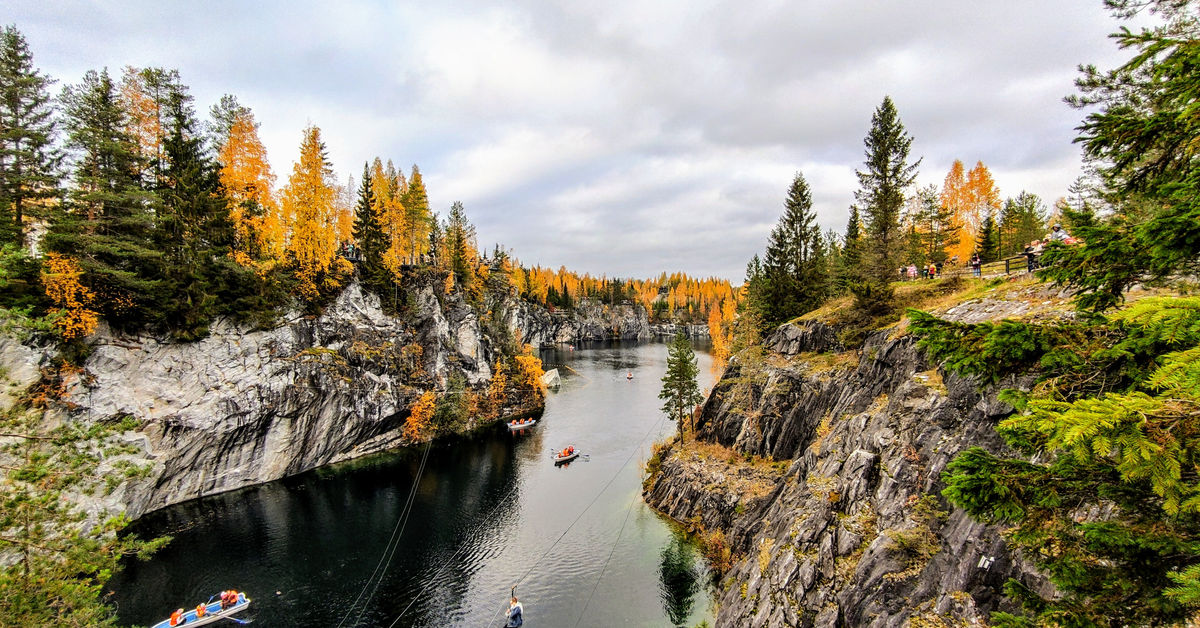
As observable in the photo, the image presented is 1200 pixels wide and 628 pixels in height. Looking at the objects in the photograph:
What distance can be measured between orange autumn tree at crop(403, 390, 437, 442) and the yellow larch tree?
16.3m

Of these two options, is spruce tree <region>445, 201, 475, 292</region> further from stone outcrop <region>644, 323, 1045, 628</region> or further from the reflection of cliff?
stone outcrop <region>644, 323, 1045, 628</region>

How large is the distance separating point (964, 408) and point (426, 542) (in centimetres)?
3365

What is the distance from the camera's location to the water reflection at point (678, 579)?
26.6 meters

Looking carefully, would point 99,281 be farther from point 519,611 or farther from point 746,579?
point 746,579

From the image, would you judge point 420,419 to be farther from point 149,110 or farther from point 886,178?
point 886,178

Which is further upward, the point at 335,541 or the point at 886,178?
the point at 886,178

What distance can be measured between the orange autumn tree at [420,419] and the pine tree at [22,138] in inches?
1303

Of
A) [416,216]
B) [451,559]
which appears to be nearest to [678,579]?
[451,559]

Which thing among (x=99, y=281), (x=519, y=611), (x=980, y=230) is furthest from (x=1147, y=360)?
(x=980, y=230)

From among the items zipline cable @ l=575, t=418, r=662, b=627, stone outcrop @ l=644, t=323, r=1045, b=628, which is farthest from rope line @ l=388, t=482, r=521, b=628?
stone outcrop @ l=644, t=323, r=1045, b=628

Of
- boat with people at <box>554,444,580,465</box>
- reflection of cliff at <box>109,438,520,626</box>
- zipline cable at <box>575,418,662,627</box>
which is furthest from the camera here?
boat with people at <box>554,444,580,465</box>

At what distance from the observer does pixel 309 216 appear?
157 feet

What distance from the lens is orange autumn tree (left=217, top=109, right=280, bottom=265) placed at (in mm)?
42062

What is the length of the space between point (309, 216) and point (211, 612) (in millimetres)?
A: 35829
